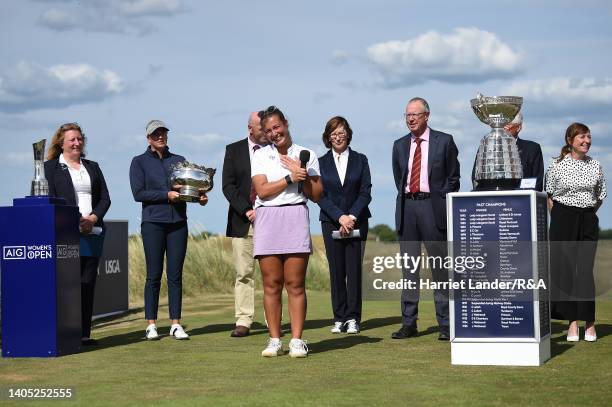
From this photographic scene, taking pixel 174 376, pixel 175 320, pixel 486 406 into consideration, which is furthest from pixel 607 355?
pixel 175 320

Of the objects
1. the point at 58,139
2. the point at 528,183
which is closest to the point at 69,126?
the point at 58,139

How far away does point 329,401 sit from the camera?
696 cm

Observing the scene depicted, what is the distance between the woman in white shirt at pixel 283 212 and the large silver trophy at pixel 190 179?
74.2 inches

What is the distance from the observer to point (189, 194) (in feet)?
35.9

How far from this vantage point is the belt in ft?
34.7

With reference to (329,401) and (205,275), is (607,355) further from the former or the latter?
(205,275)

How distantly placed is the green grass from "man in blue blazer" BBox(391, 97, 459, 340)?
87 cm

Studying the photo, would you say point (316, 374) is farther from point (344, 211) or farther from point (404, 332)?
point (344, 211)

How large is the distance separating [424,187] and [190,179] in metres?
2.34

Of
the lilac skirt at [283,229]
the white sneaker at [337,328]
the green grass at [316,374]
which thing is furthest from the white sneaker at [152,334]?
the lilac skirt at [283,229]

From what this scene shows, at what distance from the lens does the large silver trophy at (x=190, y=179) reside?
10961 mm

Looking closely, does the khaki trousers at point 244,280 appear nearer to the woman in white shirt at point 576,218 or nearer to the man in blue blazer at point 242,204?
the man in blue blazer at point 242,204

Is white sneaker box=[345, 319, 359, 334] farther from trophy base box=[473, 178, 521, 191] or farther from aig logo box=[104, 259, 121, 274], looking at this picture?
aig logo box=[104, 259, 121, 274]

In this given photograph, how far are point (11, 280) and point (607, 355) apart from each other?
5.27 metres
